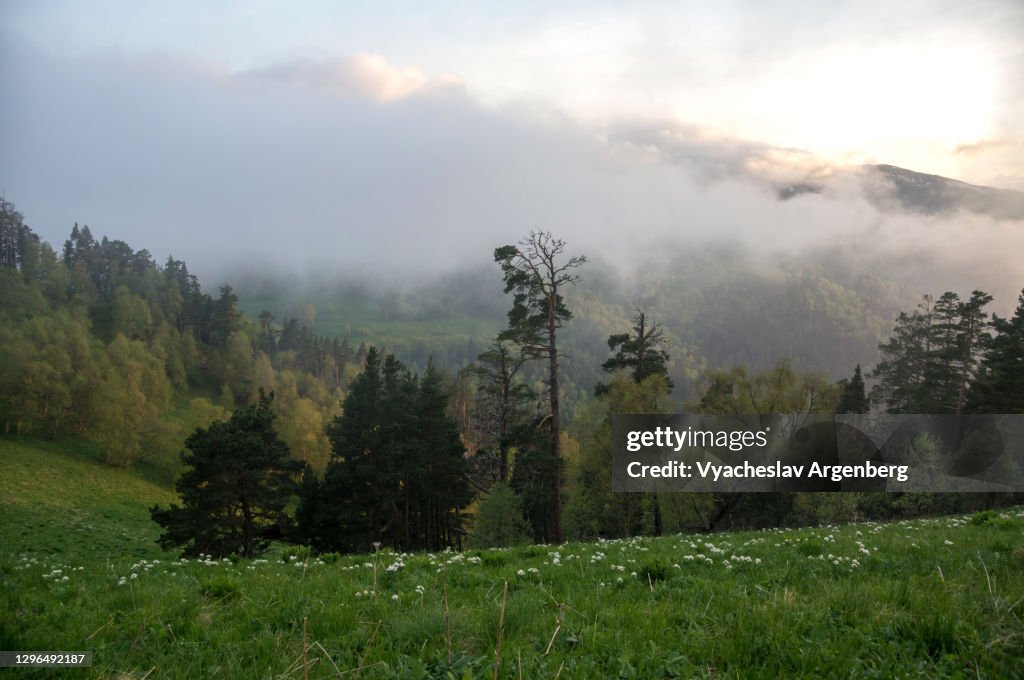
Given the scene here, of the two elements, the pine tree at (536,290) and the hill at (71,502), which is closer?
the pine tree at (536,290)

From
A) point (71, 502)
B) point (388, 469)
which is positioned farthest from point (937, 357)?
point (71, 502)

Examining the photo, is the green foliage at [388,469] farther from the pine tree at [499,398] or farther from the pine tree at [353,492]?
the pine tree at [499,398]

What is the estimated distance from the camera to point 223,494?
33469mm

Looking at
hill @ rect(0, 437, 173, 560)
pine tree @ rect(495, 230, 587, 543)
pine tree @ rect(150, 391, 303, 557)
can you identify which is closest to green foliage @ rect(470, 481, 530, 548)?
pine tree @ rect(495, 230, 587, 543)

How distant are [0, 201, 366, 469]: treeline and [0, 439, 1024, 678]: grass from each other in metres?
91.0

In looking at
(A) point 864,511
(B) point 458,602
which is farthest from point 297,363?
(B) point 458,602

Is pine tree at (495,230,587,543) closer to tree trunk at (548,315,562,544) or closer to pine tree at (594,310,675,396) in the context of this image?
tree trunk at (548,315,562,544)

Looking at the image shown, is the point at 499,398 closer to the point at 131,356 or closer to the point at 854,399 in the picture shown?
the point at 854,399

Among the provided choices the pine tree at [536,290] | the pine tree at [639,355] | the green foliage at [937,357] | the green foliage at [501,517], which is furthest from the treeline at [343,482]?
the green foliage at [937,357]

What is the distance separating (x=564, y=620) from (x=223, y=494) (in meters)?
35.1

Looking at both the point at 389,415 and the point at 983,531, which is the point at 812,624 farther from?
the point at 389,415

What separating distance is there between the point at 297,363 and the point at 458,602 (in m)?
178

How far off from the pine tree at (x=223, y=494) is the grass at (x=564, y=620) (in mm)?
28002

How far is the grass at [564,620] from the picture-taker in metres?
3.86
